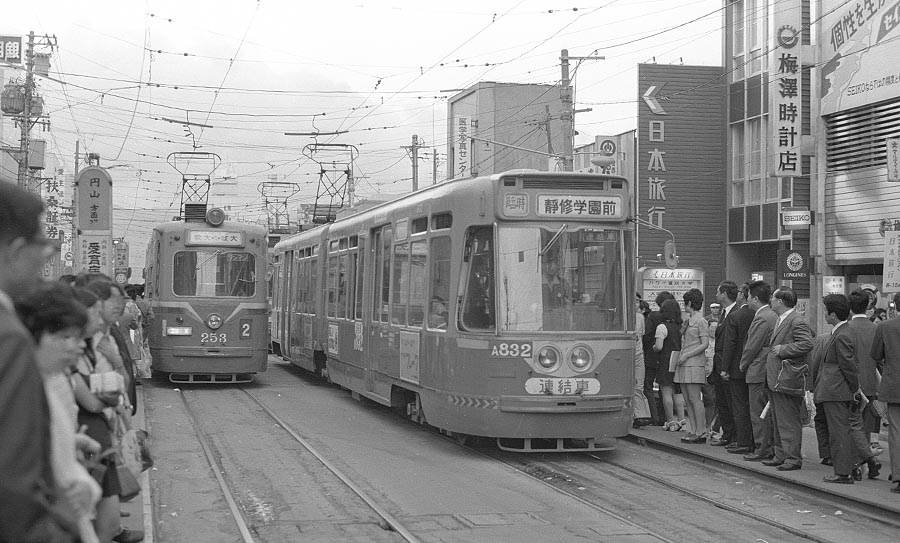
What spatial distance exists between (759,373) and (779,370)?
555 millimetres

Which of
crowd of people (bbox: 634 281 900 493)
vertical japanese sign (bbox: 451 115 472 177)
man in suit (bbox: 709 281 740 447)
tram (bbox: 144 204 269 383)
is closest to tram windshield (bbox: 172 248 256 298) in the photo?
tram (bbox: 144 204 269 383)

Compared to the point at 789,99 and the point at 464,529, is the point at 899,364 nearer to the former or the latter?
the point at 464,529

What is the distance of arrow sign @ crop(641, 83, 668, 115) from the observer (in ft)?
115

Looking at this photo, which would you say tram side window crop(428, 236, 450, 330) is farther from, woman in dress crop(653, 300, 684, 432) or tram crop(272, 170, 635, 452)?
woman in dress crop(653, 300, 684, 432)

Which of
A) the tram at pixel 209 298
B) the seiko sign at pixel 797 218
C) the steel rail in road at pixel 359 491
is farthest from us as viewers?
the seiko sign at pixel 797 218

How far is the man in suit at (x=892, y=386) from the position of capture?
9.62 meters

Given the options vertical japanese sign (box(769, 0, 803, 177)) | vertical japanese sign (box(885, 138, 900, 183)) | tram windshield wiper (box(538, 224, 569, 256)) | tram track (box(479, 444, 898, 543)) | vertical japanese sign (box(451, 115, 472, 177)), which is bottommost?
tram track (box(479, 444, 898, 543))

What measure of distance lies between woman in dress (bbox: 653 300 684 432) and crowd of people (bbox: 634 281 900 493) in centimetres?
1

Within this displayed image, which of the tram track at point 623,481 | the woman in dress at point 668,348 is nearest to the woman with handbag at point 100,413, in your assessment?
the tram track at point 623,481

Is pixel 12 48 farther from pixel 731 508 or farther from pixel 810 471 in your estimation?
pixel 731 508

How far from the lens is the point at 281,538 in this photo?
7980 millimetres

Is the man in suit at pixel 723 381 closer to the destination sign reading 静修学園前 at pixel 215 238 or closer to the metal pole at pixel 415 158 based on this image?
the destination sign reading 静修学園前 at pixel 215 238

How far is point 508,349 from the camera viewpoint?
37.6 feet

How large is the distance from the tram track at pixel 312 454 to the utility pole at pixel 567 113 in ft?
40.7
